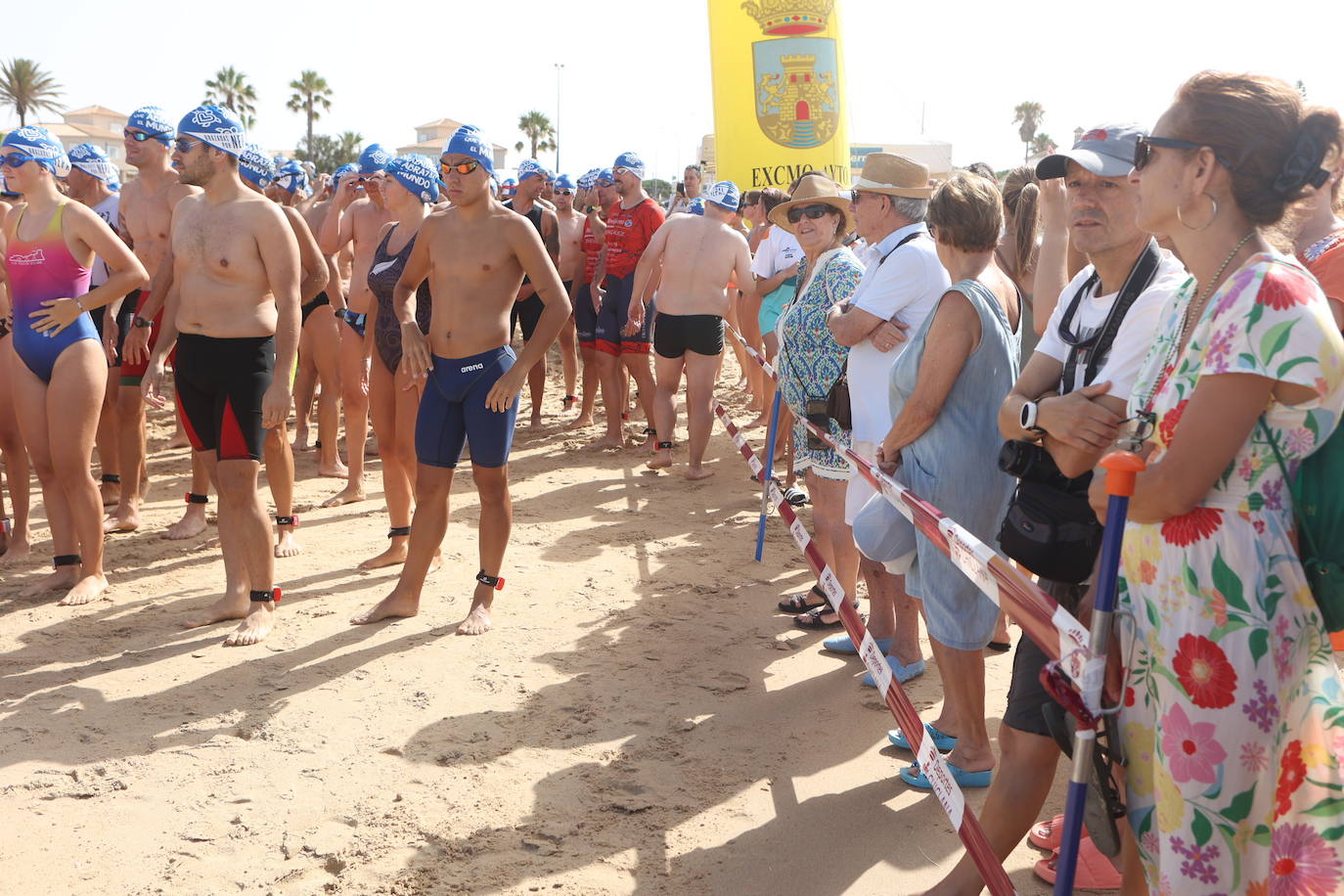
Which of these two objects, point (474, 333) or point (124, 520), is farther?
point (124, 520)

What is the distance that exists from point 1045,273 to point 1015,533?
1955mm

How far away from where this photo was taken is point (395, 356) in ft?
19.9

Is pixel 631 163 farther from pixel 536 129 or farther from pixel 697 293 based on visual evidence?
pixel 536 129

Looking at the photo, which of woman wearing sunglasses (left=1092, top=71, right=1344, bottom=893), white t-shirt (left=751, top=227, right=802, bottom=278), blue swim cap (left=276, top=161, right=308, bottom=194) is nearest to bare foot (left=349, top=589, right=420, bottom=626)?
woman wearing sunglasses (left=1092, top=71, right=1344, bottom=893)

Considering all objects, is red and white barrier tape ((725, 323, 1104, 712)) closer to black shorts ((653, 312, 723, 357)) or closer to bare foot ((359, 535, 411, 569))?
bare foot ((359, 535, 411, 569))

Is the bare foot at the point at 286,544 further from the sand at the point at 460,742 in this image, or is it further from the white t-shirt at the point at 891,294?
the white t-shirt at the point at 891,294

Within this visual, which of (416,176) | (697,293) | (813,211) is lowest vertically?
(697,293)

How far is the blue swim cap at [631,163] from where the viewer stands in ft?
31.0

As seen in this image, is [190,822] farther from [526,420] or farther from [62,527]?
[526,420]

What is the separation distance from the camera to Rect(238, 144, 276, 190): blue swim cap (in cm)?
718

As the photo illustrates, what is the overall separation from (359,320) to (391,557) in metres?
2.06

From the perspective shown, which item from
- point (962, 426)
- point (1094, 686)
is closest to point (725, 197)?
point (962, 426)

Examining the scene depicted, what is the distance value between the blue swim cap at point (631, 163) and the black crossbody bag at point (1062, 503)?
23.9 feet

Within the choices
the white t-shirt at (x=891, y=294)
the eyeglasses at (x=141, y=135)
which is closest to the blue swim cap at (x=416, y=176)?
the eyeglasses at (x=141, y=135)
